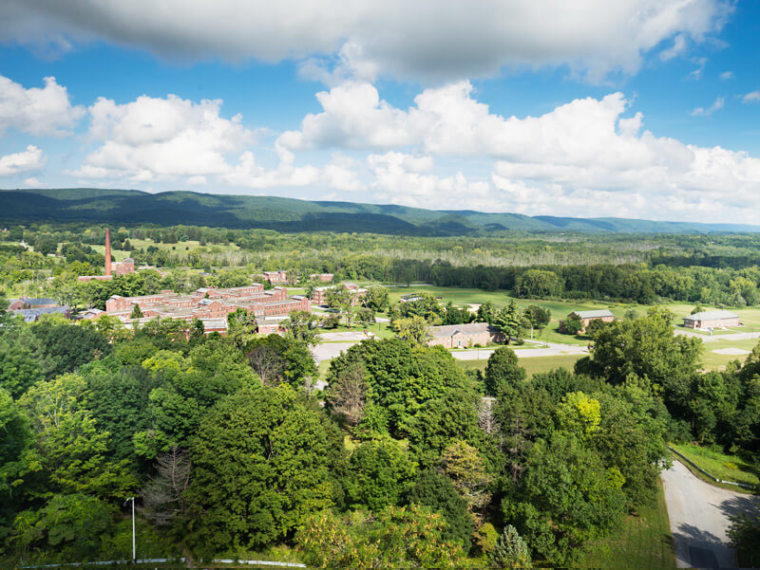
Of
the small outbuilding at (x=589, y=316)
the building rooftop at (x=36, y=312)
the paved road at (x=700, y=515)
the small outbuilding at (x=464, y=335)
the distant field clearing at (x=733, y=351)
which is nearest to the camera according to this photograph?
the paved road at (x=700, y=515)

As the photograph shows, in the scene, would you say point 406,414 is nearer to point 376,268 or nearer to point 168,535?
point 168,535

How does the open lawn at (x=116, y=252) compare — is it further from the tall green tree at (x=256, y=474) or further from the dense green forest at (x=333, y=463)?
the tall green tree at (x=256, y=474)

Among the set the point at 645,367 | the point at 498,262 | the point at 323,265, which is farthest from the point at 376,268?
the point at 645,367

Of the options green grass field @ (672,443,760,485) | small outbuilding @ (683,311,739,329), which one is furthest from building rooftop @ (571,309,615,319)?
green grass field @ (672,443,760,485)

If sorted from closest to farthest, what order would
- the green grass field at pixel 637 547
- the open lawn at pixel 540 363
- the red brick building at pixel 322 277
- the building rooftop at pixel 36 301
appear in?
the green grass field at pixel 637 547, the open lawn at pixel 540 363, the building rooftop at pixel 36 301, the red brick building at pixel 322 277

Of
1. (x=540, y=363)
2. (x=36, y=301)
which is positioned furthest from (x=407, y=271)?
(x=36, y=301)

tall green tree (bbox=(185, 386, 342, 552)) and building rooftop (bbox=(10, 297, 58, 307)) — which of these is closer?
tall green tree (bbox=(185, 386, 342, 552))

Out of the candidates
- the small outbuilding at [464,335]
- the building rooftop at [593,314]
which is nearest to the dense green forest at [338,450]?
the small outbuilding at [464,335]

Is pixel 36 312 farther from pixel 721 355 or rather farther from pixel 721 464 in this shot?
pixel 721 355

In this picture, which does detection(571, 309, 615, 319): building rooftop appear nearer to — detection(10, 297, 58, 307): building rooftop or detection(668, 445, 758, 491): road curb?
detection(668, 445, 758, 491): road curb
